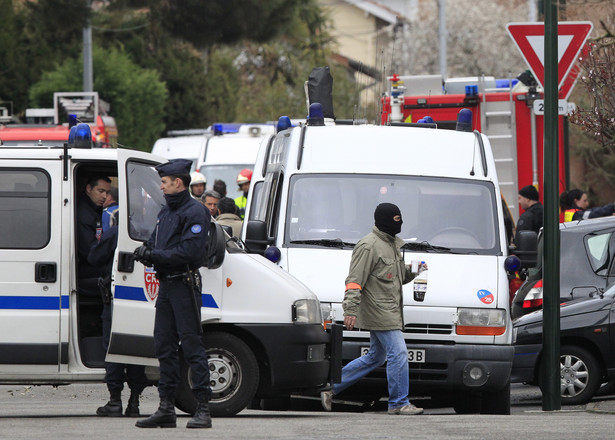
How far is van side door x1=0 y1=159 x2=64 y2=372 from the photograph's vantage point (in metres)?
10.2

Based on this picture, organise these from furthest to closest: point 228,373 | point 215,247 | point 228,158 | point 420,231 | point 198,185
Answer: point 228,158, point 198,185, point 420,231, point 228,373, point 215,247

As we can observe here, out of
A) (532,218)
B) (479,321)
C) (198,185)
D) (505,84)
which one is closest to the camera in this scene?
(479,321)

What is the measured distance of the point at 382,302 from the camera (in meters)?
10.7

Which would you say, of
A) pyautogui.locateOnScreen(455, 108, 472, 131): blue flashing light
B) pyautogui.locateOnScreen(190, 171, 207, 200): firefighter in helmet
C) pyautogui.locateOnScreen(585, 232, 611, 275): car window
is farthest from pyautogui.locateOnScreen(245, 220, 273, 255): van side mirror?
pyautogui.locateOnScreen(190, 171, 207, 200): firefighter in helmet

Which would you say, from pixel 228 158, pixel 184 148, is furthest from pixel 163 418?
pixel 184 148

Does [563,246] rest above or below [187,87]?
below

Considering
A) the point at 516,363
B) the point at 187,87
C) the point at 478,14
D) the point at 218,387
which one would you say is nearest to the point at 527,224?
the point at 516,363

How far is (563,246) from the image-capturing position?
14211mm

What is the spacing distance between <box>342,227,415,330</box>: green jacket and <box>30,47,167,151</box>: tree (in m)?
22.5

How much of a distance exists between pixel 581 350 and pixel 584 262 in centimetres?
134

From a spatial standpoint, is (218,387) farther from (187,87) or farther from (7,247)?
(187,87)

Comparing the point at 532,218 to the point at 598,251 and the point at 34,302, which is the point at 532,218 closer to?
the point at 598,251

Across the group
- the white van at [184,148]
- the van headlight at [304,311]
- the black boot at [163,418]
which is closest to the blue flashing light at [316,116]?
the van headlight at [304,311]

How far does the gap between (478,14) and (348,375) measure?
41.7m
